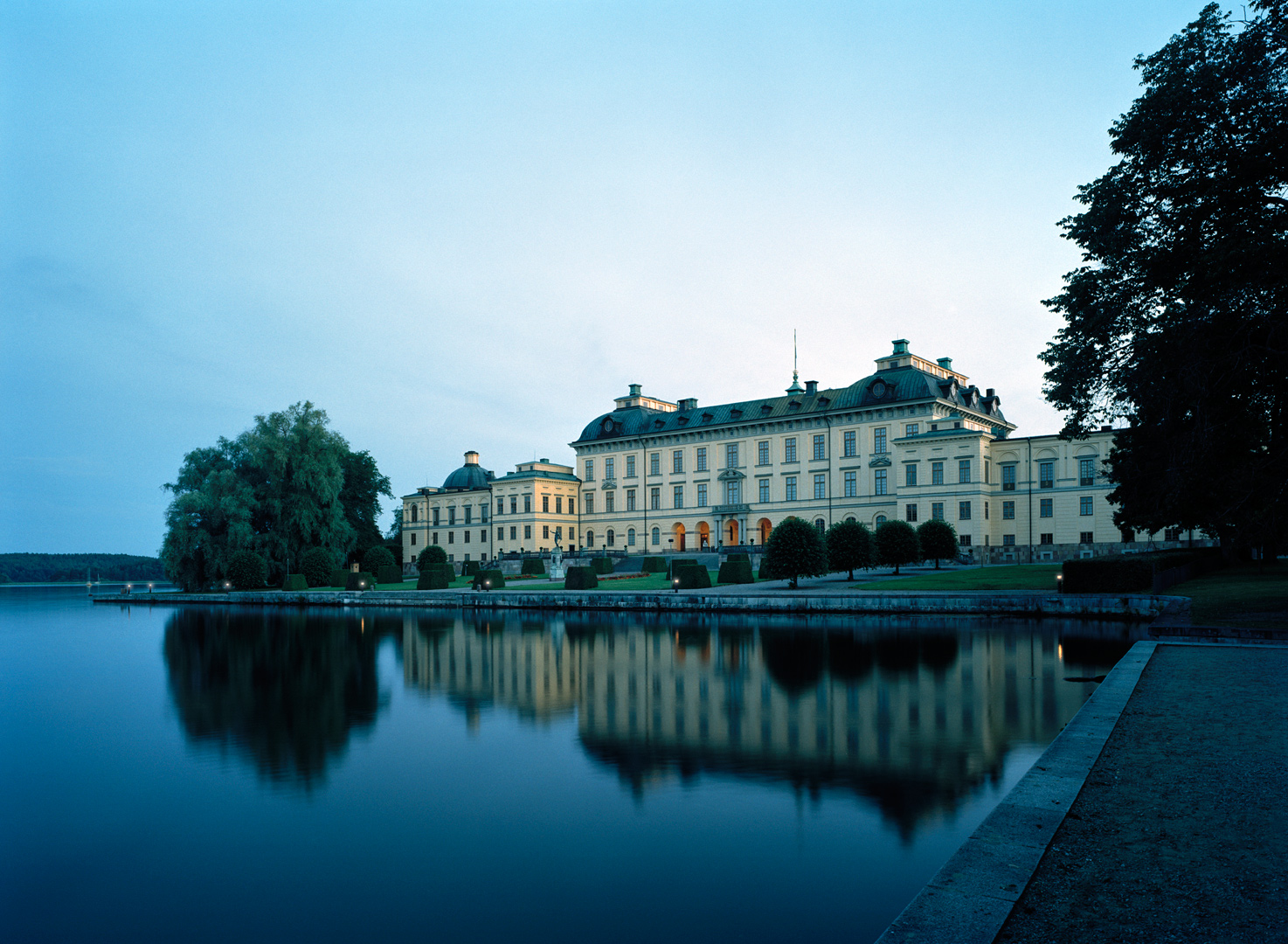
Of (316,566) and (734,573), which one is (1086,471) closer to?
(734,573)

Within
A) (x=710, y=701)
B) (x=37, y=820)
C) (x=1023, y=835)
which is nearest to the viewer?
(x=1023, y=835)

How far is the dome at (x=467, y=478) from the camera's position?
255 feet

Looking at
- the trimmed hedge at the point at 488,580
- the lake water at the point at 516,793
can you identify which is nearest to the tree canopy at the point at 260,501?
the trimmed hedge at the point at 488,580

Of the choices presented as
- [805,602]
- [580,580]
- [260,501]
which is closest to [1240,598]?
[805,602]

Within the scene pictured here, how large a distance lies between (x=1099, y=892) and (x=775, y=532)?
29324 mm

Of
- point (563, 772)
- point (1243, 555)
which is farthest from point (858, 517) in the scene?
point (563, 772)

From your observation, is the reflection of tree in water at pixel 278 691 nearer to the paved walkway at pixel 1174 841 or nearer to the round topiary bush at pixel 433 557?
the paved walkway at pixel 1174 841

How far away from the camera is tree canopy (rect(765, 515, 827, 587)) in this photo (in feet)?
107

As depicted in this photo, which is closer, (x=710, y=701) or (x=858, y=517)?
(x=710, y=701)

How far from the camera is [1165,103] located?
1644 centimetres

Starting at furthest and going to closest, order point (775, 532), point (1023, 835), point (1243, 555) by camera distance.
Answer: point (1243, 555) → point (775, 532) → point (1023, 835)

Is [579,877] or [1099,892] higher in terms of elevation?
[1099,892]

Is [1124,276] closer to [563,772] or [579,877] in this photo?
[563,772]

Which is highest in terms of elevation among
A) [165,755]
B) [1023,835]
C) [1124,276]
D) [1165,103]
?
[1165,103]
